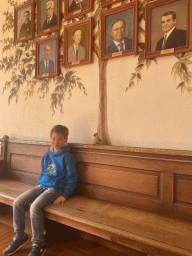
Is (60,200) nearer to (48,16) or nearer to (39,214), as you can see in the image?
(39,214)

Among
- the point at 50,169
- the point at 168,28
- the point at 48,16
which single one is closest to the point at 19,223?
the point at 50,169

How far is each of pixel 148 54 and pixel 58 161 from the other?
1192 mm

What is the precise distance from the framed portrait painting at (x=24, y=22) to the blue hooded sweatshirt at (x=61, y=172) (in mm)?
1541

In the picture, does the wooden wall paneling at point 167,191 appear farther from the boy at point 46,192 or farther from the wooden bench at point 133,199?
the boy at point 46,192

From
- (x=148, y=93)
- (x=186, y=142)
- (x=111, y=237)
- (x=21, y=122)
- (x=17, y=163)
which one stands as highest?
(x=148, y=93)

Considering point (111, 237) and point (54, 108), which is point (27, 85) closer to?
point (54, 108)

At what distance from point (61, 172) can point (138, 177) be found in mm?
665

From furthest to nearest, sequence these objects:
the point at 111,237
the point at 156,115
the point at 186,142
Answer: the point at 156,115 < the point at 186,142 < the point at 111,237

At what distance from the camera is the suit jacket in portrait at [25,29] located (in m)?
2.50

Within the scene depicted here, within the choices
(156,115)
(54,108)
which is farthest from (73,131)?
(156,115)

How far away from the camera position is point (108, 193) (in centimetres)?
175

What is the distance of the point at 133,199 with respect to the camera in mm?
1625

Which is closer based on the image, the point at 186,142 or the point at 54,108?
the point at 186,142

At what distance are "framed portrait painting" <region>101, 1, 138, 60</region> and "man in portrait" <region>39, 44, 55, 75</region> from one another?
68cm
